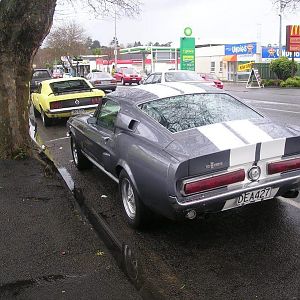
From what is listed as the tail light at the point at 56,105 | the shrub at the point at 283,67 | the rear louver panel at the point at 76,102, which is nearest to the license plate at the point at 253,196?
the rear louver panel at the point at 76,102

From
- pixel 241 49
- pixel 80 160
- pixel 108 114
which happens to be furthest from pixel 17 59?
pixel 241 49

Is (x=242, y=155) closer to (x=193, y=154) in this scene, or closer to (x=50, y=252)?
(x=193, y=154)

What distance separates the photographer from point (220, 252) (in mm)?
4133

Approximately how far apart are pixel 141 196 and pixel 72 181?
2744 mm

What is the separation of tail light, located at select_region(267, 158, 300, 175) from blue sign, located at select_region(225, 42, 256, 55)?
44140 mm

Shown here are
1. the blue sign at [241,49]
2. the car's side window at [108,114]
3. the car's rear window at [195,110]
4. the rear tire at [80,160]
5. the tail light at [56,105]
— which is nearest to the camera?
the car's rear window at [195,110]

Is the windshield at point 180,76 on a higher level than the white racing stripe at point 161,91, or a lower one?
lower

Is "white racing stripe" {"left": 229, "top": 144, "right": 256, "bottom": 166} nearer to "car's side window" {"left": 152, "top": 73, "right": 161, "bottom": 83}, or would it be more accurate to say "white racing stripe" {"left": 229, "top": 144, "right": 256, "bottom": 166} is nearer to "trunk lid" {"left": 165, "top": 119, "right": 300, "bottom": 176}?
"trunk lid" {"left": 165, "top": 119, "right": 300, "bottom": 176}

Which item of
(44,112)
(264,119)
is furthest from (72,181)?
(44,112)

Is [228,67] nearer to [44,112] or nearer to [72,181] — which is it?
[44,112]

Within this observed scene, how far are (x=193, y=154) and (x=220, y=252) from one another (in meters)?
1.01

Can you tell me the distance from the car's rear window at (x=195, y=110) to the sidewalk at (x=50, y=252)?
145 centimetres

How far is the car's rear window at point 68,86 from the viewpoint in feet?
44.7

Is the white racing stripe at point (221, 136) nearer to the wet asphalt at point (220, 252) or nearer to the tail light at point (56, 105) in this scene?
the wet asphalt at point (220, 252)
